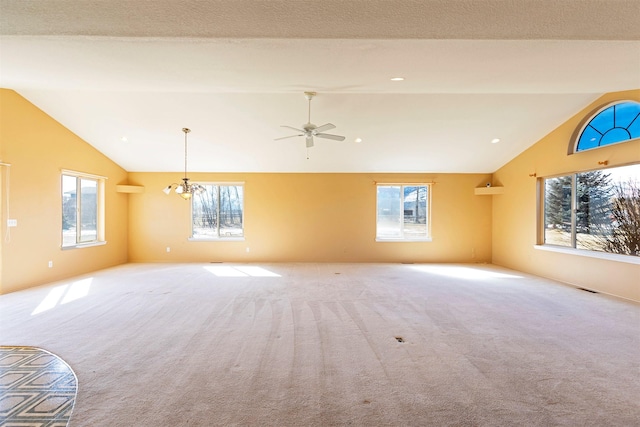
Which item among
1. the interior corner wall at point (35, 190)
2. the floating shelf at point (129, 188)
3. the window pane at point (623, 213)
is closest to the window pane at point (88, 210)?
the interior corner wall at point (35, 190)

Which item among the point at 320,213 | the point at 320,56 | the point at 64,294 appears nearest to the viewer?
the point at 320,56

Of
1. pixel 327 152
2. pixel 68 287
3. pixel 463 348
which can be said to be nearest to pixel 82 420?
pixel 463 348

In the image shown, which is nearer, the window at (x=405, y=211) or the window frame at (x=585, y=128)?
the window frame at (x=585, y=128)

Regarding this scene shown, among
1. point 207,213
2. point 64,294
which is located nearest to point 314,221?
point 207,213

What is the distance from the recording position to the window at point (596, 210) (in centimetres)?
480

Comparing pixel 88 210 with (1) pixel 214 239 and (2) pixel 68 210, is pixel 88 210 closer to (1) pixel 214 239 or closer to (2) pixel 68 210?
(2) pixel 68 210

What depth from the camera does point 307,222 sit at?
26.6 ft

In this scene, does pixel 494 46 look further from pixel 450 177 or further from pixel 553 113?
pixel 450 177

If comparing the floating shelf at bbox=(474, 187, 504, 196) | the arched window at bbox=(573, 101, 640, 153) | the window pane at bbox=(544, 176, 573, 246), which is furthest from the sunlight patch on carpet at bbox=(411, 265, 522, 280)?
the arched window at bbox=(573, 101, 640, 153)

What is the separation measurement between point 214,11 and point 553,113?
626 cm

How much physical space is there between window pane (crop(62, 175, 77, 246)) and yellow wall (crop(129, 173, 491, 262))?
1.59 m

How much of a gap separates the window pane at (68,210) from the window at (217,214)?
8.76 feet

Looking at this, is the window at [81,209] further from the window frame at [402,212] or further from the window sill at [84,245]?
the window frame at [402,212]

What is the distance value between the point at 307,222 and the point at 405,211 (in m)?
2.81
